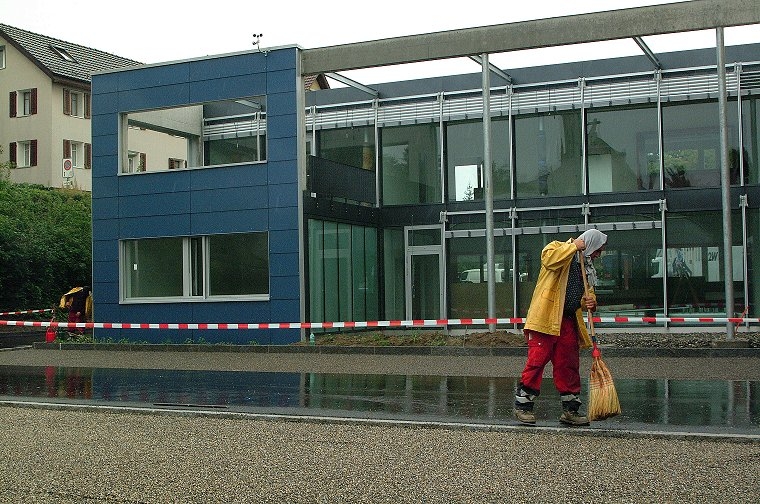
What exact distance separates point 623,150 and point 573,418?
15348mm

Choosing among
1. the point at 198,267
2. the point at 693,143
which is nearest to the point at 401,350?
the point at 198,267

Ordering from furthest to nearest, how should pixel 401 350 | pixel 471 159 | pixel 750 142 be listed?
pixel 471 159 → pixel 750 142 → pixel 401 350

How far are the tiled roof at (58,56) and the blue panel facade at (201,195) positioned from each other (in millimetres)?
25981

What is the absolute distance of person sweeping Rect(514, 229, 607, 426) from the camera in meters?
9.05

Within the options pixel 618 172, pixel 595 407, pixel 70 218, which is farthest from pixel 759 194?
pixel 70 218

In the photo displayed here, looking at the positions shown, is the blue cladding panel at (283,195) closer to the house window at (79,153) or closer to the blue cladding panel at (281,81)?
the blue cladding panel at (281,81)

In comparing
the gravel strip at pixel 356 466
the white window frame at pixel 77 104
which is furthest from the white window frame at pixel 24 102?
the gravel strip at pixel 356 466

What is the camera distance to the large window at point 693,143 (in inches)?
884

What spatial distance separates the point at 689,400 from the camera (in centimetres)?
1095

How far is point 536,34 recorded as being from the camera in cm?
2027

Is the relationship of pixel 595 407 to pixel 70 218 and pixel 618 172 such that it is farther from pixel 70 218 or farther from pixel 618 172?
pixel 70 218

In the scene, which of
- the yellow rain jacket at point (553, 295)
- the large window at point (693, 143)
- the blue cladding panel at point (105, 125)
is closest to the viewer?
the yellow rain jacket at point (553, 295)

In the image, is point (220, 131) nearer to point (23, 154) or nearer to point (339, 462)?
point (339, 462)

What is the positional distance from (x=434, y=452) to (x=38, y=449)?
348 centimetres
